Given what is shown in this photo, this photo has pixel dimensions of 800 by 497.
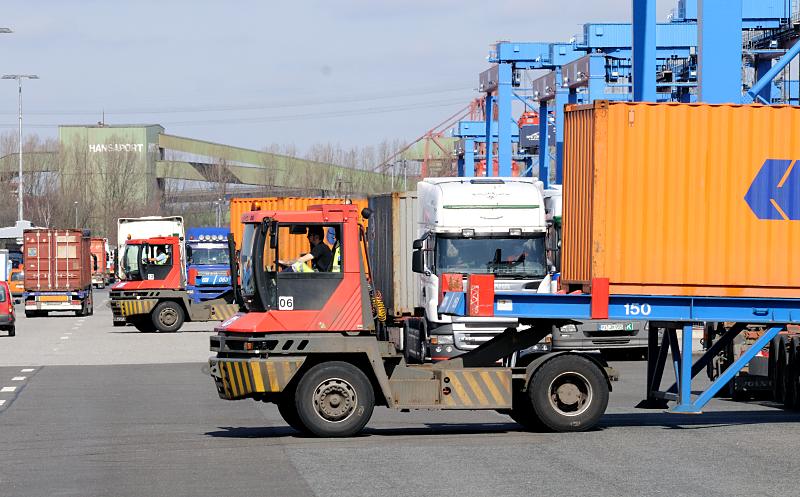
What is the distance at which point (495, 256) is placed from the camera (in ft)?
79.9

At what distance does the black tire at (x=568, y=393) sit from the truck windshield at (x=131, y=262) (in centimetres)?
2815

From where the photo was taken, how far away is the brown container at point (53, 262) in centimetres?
5350

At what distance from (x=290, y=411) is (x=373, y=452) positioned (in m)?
1.98

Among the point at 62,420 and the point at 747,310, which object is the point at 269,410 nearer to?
the point at 62,420

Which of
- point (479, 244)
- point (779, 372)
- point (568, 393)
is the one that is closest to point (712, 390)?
point (568, 393)

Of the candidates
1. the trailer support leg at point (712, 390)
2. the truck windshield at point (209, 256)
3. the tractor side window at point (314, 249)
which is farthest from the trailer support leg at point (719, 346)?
the truck windshield at point (209, 256)

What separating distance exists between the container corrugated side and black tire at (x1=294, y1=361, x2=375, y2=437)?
13081 millimetres

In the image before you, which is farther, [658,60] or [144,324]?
[658,60]

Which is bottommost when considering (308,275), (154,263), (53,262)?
(53,262)

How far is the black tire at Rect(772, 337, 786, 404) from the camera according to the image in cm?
1891

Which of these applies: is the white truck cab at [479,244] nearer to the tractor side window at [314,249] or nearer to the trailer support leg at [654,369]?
the trailer support leg at [654,369]

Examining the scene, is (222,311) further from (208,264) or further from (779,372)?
(779,372)

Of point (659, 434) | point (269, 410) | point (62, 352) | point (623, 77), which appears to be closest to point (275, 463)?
point (659, 434)

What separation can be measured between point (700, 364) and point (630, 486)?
5831mm
